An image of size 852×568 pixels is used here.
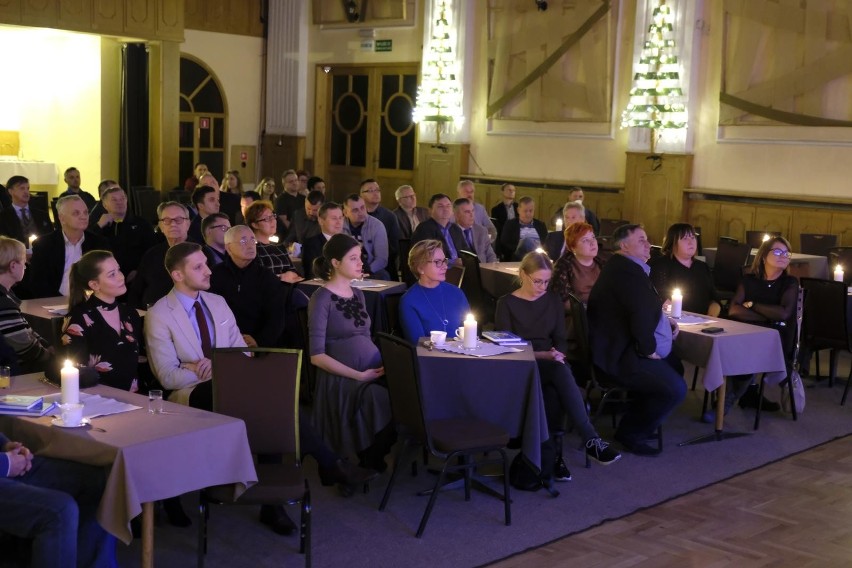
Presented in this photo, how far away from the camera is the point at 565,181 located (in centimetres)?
1444

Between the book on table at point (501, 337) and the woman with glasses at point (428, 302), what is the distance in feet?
0.85

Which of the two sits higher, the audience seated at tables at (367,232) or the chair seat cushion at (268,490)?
the audience seated at tables at (367,232)

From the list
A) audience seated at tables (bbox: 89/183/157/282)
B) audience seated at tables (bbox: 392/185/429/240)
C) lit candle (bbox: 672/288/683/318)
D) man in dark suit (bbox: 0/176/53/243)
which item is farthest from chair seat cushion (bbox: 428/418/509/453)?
man in dark suit (bbox: 0/176/53/243)

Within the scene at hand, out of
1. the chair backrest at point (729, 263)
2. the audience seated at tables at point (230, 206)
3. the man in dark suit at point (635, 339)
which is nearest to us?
the man in dark suit at point (635, 339)

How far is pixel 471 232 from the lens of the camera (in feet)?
31.2

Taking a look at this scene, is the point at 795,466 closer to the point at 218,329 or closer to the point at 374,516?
the point at 374,516

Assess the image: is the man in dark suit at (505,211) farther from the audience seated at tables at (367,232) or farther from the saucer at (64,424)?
the saucer at (64,424)

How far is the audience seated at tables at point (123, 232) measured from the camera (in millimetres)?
7875

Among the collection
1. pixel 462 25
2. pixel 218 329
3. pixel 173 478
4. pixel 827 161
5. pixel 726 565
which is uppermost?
pixel 462 25

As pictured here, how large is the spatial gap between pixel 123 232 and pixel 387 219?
265cm

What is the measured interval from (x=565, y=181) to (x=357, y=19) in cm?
462

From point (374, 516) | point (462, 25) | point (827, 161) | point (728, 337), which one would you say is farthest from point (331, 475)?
point (462, 25)

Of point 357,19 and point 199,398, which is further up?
point 357,19

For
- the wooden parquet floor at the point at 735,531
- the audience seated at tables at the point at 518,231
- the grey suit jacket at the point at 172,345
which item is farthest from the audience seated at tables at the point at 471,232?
the grey suit jacket at the point at 172,345
